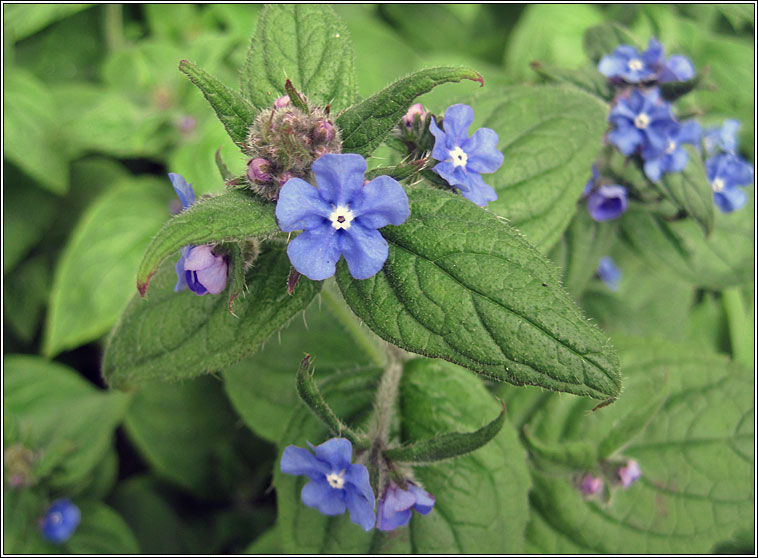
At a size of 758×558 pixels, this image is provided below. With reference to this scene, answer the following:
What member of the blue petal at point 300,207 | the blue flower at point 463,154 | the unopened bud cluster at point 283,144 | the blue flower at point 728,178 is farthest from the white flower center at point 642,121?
the blue petal at point 300,207

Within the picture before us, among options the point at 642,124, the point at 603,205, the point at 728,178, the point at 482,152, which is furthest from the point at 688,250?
the point at 482,152

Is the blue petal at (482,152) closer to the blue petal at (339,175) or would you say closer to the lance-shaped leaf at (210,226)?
the blue petal at (339,175)

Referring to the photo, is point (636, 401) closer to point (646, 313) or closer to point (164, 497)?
point (646, 313)

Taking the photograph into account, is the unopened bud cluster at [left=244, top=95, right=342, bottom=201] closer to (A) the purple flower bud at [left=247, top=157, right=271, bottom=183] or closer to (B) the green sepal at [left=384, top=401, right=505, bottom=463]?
(A) the purple flower bud at [left=247, top=157, right=271, bottom=183]

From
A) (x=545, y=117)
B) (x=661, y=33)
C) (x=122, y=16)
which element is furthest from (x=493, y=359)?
(x=122, y=16)

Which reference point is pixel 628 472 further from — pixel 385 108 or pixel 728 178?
pixel 385 108
